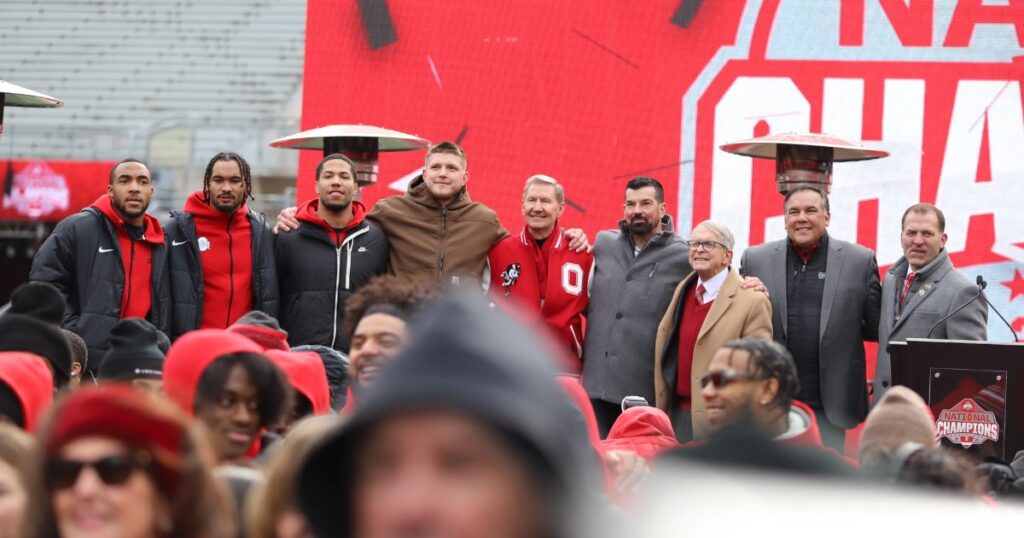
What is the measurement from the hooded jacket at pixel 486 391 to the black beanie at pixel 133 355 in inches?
124

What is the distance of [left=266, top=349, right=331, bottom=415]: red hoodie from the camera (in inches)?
151

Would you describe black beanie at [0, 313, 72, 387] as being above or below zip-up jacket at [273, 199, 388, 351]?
below

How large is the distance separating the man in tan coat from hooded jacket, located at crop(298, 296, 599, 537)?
4773 millimetres

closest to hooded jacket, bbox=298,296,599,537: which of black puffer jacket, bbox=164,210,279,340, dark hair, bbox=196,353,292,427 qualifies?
dark hair, bbox=196,353,292,427

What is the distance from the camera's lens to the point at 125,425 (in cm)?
179

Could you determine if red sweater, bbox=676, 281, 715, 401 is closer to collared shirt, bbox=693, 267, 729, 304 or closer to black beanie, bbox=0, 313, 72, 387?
collared shirt, bbox=693, 267, 729, 304

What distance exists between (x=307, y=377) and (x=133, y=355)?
0.64m

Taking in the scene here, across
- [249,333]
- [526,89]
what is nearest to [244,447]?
[249,333]

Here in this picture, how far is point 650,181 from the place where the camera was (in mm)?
6652

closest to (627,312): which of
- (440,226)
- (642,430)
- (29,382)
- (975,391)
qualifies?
(440,226)

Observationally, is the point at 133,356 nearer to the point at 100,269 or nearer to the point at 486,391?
the point at 100,269

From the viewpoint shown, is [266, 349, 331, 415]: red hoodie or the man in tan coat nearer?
[266, 349, 331, 415]: red hoodie

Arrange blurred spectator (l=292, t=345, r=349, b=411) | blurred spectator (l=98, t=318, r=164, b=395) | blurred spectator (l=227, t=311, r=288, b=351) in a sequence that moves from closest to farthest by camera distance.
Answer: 1. blurred spectator (l=98, t=318, r=164, b=395)
2. blurred spectator (l=227, t=311, r=288, b=351)
3. blurred spectator (l=292, t=345, r=349, b=411)

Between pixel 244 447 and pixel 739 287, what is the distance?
3.55 metres
